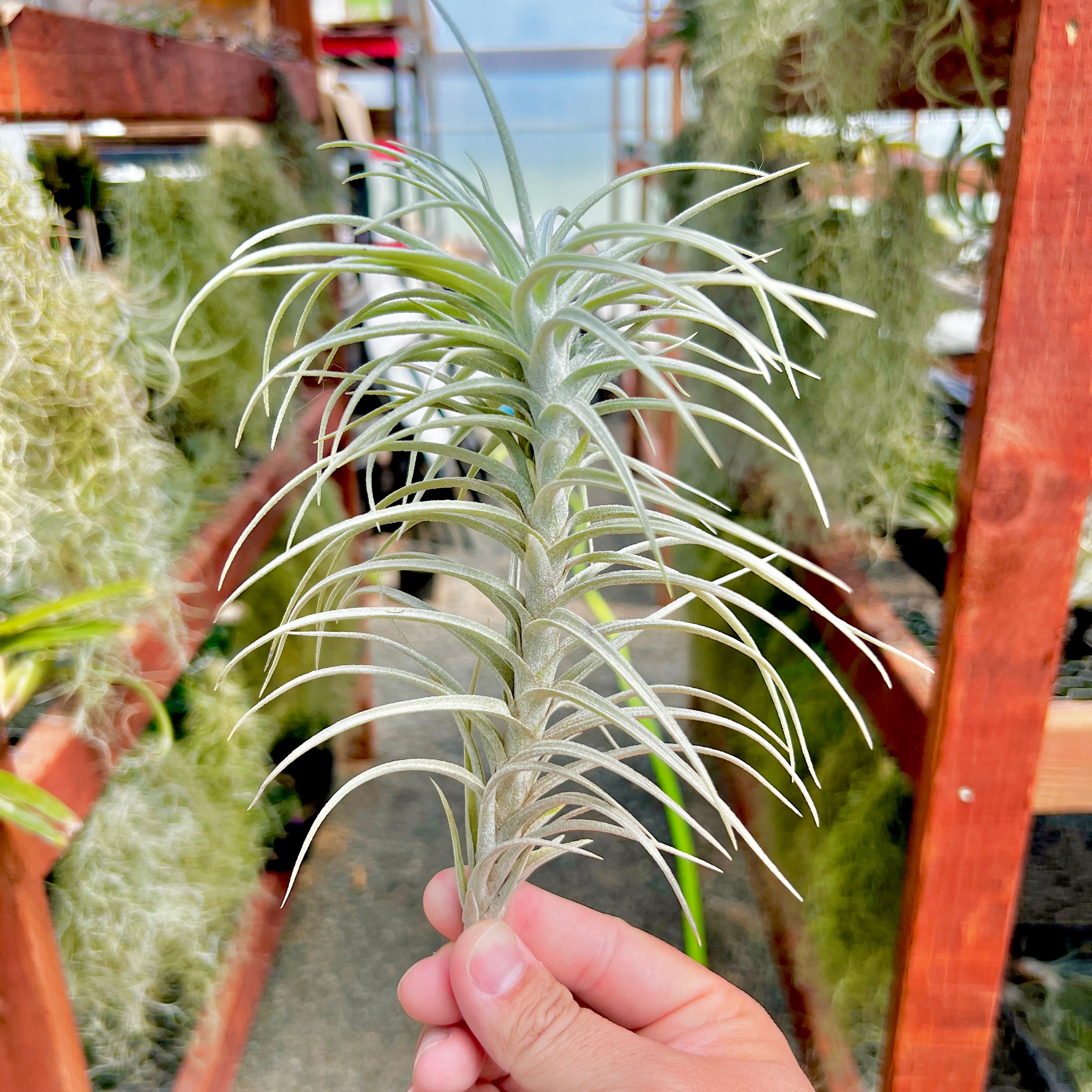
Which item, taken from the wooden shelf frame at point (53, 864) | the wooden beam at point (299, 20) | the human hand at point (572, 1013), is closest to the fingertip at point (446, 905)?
the human hand at point (572, 1013)

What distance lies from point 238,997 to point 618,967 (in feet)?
2.10

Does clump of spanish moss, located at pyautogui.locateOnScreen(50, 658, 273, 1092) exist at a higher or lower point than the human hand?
lower

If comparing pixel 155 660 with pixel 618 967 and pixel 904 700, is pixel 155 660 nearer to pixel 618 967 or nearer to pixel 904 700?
pixel 618 967

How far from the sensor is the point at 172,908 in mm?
809

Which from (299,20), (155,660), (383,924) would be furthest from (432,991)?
(299,20)

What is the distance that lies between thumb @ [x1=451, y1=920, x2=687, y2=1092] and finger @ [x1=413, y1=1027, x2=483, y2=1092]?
6 centimetres

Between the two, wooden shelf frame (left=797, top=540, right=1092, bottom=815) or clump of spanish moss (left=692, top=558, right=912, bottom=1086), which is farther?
clump of spanish moss (left=692, top=558, right=912, bottom=1086)

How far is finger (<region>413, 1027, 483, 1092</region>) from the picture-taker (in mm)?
457

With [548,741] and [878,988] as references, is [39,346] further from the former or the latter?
[878,988]

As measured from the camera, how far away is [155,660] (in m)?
0.72

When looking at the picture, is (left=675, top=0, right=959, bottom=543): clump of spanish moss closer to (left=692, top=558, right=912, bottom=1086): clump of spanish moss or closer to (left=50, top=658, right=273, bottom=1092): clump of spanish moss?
(left=692, top=558, right=912, bottom=1086): clump of spanish moss

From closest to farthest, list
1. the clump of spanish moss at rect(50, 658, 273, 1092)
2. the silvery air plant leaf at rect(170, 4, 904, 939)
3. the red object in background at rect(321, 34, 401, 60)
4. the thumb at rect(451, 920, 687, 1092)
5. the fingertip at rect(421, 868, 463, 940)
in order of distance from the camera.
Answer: the silvery air plant leaf at rect(170, 4, 904, 939)
the thumb at rect(451, 920, 687, 1092)
the fingertip at rect(421, 868, 463, 940)
the clump of spanish moss at rect(50, 658, 273, 1092)
the red object in background at rect(321, 34, 401, 60)

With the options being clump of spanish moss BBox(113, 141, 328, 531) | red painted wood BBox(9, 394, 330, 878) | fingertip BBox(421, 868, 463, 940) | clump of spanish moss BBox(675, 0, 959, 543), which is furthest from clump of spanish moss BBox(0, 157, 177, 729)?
clump of spanish moss BBox(675, 0, 959, 543)

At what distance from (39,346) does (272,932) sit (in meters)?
0.84
